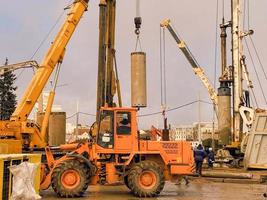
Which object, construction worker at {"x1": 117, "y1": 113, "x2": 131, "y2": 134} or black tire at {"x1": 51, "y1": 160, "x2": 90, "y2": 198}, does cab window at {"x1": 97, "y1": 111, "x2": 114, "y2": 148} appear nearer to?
construction worker at {"x1": 117, "y1": 113, "x2": 131, "y2": 134}

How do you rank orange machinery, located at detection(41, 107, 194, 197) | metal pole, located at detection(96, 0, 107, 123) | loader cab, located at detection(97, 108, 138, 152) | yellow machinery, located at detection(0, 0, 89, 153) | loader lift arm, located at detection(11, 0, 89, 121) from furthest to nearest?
1. metal pole, located at detection(96, 0, 107, 123)
2. loader lift arm, located at detection(11, 0, 89, 121)
3. yellow machinery, located at detection(0, 0, 89, 153)
4. loader cab, located at detection(97, 108, 138, 152)
5. orange machinery, located at detection(41, 107, 194, 197)

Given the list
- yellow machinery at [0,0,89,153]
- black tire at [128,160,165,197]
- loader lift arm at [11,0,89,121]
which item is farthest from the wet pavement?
loader lift arm at [11,0,89,121]

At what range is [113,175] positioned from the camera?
598 inches

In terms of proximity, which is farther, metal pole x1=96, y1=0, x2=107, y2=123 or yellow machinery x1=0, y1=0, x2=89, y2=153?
metal pole x1=96, y1=0, x2=107, y2=123

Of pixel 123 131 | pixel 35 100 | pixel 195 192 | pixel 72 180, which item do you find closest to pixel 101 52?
pixel 35 100

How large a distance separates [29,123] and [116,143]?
454 cm

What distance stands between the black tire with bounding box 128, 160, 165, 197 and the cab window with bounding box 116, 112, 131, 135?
3.78 ft

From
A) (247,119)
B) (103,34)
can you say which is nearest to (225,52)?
(247,119)

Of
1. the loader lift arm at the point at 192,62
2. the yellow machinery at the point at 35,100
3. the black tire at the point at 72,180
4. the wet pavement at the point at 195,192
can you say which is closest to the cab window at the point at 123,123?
the black tire at the point at 72,180

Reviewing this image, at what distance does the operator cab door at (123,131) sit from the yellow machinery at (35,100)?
13.7 feet

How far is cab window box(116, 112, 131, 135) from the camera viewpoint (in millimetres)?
15047

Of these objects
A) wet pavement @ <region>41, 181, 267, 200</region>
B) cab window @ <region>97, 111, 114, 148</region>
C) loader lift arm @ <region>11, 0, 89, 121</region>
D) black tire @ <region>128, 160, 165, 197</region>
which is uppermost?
loader lift arm @ <region>11, 0, 89, 121</region>

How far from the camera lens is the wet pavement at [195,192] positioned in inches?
585

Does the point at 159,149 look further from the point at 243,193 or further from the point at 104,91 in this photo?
the point at 104,91
